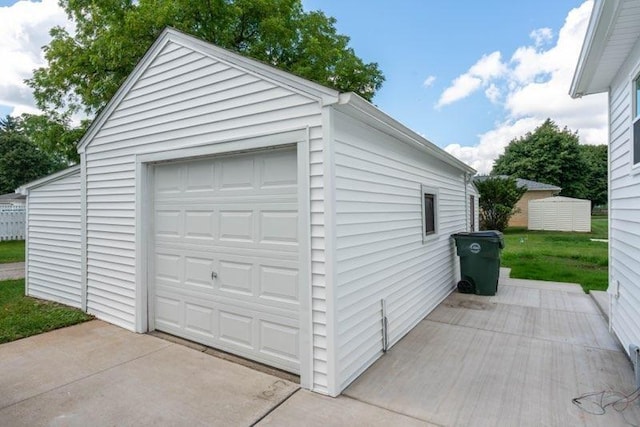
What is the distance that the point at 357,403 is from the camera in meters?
2.79

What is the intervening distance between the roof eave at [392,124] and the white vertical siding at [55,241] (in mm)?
4703

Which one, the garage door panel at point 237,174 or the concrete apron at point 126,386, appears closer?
the concrete apron at point 126,386

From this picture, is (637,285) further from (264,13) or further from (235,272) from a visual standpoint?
(264,13)

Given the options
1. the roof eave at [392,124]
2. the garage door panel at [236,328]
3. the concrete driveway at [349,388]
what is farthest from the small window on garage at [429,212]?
the garage door panel at [236,328]

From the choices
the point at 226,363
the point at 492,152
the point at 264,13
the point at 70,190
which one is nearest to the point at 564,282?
the point at 226,363

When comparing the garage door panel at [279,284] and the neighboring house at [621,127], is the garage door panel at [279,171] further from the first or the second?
the neighboring house at [621,127]

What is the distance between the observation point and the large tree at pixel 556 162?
1152 inches

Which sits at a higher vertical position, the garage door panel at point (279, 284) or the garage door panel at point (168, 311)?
the garage door panel at point (279, 284)

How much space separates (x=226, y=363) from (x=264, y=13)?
1037 centimetres

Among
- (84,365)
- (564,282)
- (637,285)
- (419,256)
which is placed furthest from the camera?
(564,282)

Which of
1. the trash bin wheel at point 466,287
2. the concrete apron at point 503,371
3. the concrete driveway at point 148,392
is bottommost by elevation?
the concrete driveway at point 148,392

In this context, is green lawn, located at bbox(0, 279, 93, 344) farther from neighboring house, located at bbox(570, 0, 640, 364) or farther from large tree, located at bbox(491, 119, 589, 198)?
large tree, located at bbox(491, 119, 589, 198)

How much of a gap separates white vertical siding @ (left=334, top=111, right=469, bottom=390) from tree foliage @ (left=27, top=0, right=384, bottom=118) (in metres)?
7.27

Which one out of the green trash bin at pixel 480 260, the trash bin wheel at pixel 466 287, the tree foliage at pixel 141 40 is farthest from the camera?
the tree foliage at pixel 141 40
